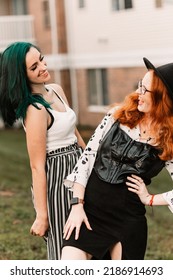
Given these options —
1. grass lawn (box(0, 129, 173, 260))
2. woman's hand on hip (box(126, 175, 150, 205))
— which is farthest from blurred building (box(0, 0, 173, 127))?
woman's hand on hip (box(126, 175, 150, 205))

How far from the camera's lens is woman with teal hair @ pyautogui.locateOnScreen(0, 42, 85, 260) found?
7.74ft

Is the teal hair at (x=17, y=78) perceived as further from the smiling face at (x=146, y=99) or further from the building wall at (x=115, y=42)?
the building wall at (x=115, y=42)

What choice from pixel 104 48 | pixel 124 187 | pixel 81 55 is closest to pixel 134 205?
pixel 124 187

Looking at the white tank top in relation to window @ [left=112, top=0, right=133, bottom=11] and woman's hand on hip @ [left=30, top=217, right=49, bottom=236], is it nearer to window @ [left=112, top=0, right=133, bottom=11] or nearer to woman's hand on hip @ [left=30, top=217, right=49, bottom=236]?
woman's hand on hip @ [left=30, top=217, right=49, bottom=236]

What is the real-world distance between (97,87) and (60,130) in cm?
1078

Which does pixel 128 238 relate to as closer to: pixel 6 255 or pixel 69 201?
pixel 69 201

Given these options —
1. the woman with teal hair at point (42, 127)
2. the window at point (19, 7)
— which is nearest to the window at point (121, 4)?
the window at point (19, 7)

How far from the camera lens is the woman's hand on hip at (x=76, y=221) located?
227 cm

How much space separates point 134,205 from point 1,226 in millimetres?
3074

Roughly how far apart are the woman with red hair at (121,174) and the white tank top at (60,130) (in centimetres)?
18

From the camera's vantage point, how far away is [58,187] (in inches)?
98.8

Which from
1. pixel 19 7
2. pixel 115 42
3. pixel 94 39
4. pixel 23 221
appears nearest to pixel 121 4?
pixel 115 42

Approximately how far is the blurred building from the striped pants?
7.93 meters

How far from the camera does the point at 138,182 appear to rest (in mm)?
2252
